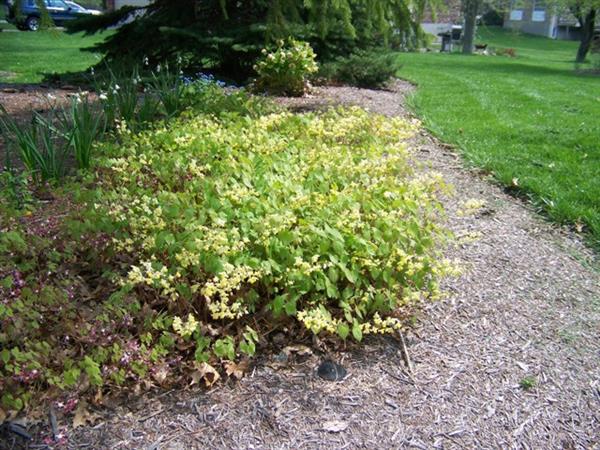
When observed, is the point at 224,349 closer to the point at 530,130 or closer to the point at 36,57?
the point at 530,130

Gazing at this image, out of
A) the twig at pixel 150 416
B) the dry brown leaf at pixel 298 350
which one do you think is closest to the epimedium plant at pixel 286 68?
the dry brown leaf at pixel 298 350

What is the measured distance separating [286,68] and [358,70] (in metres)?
1.92

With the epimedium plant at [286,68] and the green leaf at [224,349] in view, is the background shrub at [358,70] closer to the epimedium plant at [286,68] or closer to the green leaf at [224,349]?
the epimedium plant at [286,68]

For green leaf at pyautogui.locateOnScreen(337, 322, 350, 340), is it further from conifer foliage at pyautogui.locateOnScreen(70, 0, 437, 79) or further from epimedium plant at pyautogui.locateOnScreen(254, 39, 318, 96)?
conifer foliage at pyautogui.locateOnScreen(70, 0, 437, 79)

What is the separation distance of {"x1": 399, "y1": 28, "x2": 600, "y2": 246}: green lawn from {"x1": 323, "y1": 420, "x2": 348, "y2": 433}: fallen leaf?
2.55m

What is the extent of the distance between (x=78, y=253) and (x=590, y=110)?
843cm

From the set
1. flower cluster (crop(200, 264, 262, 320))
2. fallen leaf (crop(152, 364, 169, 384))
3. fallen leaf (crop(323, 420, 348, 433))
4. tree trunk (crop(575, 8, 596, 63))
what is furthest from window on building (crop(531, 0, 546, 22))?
fallen leaf (crop(152, 364, 169, 384))

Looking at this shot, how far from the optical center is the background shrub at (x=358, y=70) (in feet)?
29.8

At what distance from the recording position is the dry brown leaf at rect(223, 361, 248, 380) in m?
2.44

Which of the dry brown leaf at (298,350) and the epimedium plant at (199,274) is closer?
the epimedium plant at (199,274)

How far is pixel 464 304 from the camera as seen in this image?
10.1 feet

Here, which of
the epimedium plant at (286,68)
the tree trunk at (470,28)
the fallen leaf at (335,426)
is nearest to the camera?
the fallen leaf at (335,426)

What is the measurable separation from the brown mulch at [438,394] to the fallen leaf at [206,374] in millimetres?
43

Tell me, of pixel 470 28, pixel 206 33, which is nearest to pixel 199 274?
pixel 206 33
